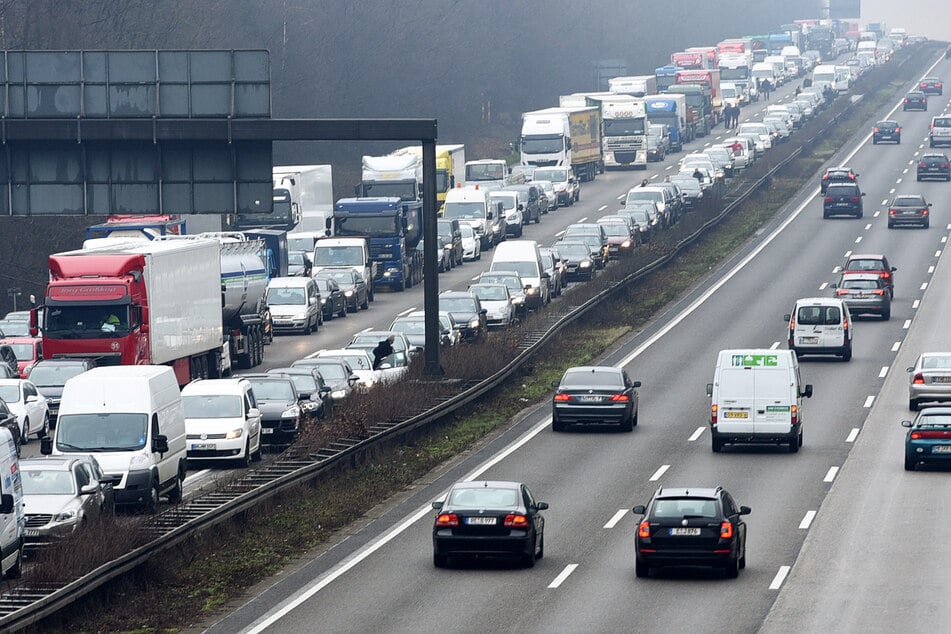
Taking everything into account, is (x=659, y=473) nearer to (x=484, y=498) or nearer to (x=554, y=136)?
(x=484, y=498)

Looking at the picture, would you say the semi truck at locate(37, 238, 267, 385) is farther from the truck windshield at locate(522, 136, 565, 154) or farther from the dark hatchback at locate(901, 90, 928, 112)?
the dark hatchback at locate(901, 90, 928, 112)

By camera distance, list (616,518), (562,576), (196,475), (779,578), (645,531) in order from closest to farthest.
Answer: (645,531)
(779,578)
(562,576)
(616,518)
(196,475)

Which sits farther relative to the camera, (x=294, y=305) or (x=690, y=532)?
(x=294, y=305)

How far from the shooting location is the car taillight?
2627 centimetres

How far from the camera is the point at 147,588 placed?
984 inches

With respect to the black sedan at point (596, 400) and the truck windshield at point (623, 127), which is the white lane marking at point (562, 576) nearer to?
the black sedan at point (596, 400)

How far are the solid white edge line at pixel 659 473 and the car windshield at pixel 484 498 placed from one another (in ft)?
27.7

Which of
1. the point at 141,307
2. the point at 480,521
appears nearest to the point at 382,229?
the point at 141,307

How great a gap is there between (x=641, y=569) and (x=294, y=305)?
34.0m

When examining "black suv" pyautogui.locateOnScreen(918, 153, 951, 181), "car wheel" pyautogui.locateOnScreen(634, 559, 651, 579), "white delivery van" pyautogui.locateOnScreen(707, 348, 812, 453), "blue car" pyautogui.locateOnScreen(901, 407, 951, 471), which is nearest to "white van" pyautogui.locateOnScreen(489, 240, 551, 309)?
"white delivery van" pyautogui.locateOnScreen(707, 348, 812, 453)

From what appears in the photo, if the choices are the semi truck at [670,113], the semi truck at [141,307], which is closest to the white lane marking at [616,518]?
the semi truck at [141,307]

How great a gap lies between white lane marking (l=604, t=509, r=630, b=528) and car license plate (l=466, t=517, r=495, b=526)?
4.49m

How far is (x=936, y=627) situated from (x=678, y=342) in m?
32.6

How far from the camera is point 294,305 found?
192 ft
